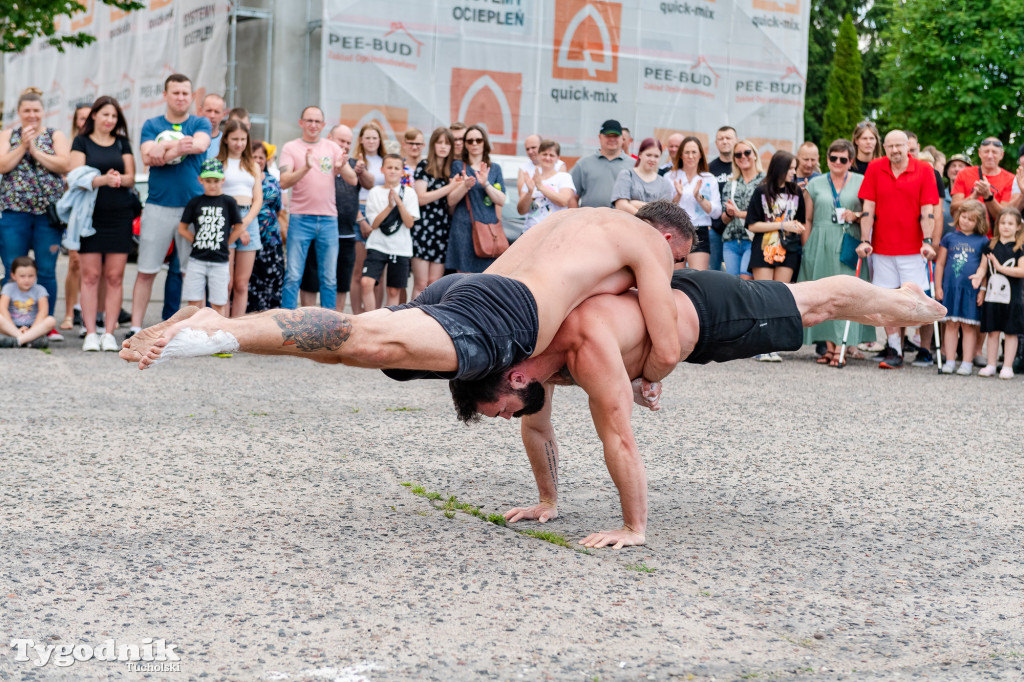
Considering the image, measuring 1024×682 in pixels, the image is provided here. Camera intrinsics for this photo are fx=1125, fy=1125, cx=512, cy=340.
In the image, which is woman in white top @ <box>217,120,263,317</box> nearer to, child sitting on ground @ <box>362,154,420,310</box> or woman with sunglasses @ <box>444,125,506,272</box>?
child sitting on ground @ <box>362,154,420,310</box>

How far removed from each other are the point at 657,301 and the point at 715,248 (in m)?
6.87

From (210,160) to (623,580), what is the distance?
6490 mm

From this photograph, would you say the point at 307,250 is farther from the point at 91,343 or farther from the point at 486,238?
the point at 91,343

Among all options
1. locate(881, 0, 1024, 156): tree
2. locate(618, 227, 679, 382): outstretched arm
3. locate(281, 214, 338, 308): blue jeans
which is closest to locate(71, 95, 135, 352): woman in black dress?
locate(281, 214, 338, 308): blue jeans

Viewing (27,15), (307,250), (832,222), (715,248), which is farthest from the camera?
(27,15)

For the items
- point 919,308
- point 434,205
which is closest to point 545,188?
point 434,205

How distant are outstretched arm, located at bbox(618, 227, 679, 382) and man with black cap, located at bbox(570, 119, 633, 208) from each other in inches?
246

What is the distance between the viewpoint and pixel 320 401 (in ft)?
25.1

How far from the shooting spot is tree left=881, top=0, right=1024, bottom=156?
32.2 m

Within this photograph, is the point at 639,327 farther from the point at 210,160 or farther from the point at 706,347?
the point at 210,160

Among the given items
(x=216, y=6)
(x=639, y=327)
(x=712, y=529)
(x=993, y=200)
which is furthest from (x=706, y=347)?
(x=216, y=6)

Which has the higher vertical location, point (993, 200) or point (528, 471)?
point (993, 200)

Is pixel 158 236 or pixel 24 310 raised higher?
pixel 158 236

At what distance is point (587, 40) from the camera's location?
59.7 ft
